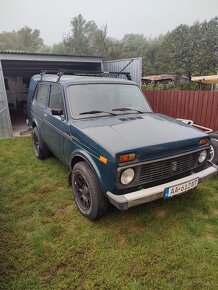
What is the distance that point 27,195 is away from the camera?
3.77 metres

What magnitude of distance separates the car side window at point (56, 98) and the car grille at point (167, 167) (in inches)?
73.9

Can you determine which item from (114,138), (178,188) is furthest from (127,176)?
(178,188)

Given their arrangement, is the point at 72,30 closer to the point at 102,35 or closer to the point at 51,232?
the point at 102,35

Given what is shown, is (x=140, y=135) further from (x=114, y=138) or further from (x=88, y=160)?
(x=88, y=160)

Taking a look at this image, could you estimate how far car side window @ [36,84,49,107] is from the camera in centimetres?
453

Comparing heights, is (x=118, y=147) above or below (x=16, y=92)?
above

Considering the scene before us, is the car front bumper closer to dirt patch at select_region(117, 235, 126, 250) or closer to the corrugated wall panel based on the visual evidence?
dirt patch at select_region(117, 235, 126, 250)

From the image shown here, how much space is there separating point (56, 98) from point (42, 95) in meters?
1.11

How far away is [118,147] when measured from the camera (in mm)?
2406

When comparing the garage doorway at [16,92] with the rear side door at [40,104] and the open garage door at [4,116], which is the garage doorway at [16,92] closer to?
the open garage door at [4,116]

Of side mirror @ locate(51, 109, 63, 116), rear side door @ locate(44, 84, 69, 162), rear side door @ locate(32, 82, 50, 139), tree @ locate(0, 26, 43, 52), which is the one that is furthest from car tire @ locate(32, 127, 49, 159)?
tree @ locate(0, 26, 43, 52)

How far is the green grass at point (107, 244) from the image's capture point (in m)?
2.18

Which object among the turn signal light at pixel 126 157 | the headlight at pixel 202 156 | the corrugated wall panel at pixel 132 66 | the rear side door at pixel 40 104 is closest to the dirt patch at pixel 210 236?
the headlight at pixel 202 156

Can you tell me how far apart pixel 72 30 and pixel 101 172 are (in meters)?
40.5
